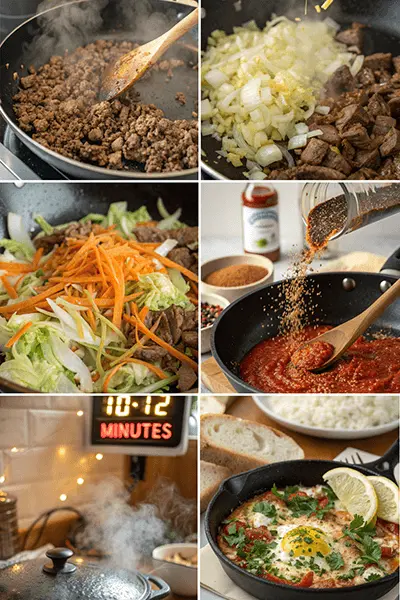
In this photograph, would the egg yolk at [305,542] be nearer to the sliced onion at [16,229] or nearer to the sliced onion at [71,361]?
the sliced onion at [71,361]

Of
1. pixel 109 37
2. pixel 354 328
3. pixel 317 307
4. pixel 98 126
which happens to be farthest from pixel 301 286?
pixel 109 37

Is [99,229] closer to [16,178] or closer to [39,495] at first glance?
[16,178]

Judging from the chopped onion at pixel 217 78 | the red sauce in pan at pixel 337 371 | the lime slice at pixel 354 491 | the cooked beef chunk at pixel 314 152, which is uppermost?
the chopped onion at pixel 217 78

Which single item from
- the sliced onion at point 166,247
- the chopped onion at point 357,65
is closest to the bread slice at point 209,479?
the sliced onion at point 166,247

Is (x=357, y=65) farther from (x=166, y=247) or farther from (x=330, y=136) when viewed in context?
(x=166, y=247)

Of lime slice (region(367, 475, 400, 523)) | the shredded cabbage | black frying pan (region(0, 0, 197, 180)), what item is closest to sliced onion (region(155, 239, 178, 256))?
black frying pan (region(0, 0, 197, 180))
